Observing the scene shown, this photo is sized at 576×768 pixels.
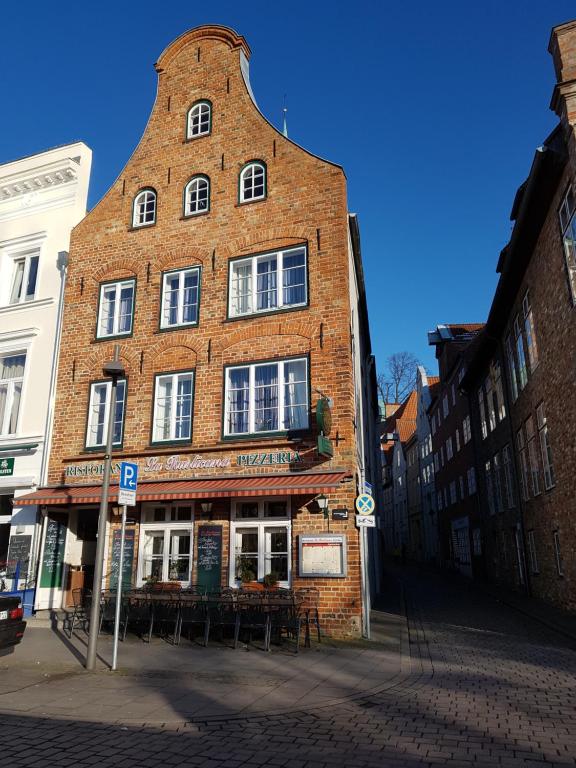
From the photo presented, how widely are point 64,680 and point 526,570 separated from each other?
649 inches

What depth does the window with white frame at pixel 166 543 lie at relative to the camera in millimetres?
13609

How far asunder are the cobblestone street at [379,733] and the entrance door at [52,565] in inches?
349

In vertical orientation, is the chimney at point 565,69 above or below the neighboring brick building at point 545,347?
above

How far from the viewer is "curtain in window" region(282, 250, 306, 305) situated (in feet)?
46.9

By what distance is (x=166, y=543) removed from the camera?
45.3ft

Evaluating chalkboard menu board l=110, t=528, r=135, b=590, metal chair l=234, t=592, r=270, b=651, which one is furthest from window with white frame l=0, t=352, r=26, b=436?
metal chair l=234, t=592, r=270, b=651

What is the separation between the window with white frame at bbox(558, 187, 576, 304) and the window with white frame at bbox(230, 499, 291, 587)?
8239mm

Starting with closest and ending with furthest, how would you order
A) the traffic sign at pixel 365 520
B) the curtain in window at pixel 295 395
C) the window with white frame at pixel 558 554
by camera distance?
the traffic sign at pixel 365 520 < the curtain in window at pixel 295 395 < the window with white frame at pixel 558 554

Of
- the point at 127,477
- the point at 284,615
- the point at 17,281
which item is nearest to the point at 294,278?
the point at 127,477

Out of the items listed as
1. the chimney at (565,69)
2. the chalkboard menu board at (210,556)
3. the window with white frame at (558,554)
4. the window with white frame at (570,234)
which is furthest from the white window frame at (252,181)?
the window with white frame at (558,554)

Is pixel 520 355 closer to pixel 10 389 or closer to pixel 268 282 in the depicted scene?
pixel 268 282

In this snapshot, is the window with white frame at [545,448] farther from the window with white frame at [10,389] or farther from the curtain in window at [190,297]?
the window with white frame at [10,389]

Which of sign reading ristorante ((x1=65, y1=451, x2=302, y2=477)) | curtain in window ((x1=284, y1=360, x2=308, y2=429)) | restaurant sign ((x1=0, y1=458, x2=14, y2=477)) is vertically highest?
curtain in window ((x1=284, y1=360, x2=308, y2=429))

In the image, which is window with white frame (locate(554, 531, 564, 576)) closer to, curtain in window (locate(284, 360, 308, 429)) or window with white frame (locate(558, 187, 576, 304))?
window with white frame (locate(558, 187, 576, 304))
